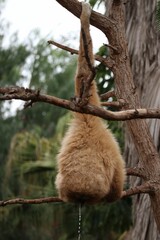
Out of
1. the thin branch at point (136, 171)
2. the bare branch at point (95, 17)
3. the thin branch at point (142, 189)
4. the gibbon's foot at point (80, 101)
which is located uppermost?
the bare branch at point (95, 17)

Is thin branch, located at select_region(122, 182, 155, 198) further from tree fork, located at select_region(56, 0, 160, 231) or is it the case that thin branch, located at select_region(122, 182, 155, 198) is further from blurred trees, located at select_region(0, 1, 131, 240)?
blurred trees, located at select_region(0, 1, 131, 240)

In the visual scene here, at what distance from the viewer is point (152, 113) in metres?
3.52

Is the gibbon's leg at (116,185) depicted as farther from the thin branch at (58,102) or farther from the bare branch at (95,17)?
the bare branch at (95,17)

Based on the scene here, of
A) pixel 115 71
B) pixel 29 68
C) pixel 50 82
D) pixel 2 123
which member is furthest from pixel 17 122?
pixel 115 71

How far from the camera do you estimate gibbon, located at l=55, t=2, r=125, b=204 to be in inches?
139

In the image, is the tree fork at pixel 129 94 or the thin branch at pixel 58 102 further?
the tree fork at pixel 129 94

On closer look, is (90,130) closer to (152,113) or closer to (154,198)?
(152,113)

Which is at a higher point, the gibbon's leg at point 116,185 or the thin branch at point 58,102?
the thin branch at point 58,102

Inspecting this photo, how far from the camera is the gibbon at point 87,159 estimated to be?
11.6ft

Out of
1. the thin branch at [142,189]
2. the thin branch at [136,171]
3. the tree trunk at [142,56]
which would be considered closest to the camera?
the thin branch at [142,189]

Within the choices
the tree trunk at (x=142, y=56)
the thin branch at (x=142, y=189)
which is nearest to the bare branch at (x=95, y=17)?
the thin branch at (x=142, y=189)

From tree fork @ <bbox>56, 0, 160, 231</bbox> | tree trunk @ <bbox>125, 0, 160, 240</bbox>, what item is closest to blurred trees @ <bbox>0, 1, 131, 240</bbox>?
tree trunk @ <bbox>125, 0, 160, 240</bbox>

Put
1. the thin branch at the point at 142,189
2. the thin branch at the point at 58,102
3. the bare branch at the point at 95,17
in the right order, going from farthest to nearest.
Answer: the thin branch at the point at 142,189, the bare branch at the point at 95,17, the thin branch at the point at 58,102

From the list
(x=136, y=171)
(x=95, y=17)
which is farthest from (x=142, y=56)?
(x=95, y=17)
